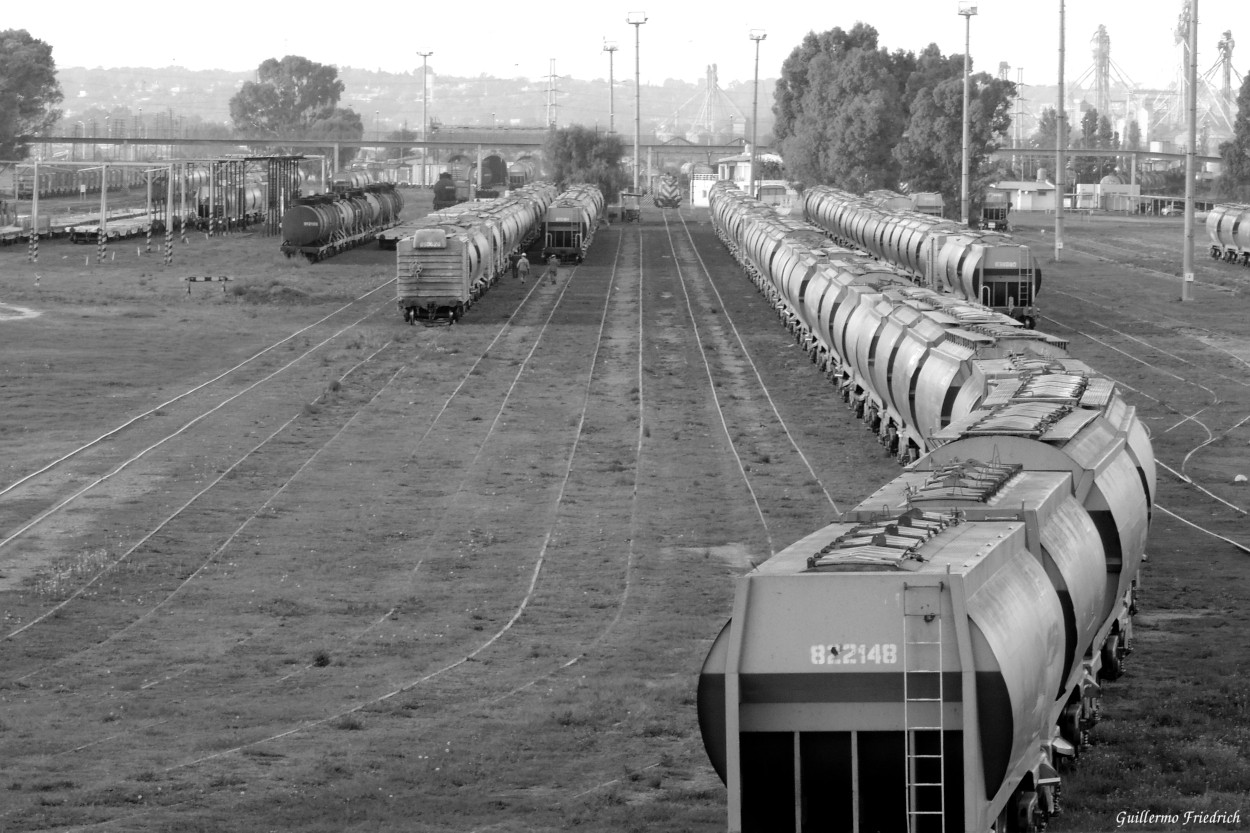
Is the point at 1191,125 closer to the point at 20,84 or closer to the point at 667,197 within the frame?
the point at 667,197

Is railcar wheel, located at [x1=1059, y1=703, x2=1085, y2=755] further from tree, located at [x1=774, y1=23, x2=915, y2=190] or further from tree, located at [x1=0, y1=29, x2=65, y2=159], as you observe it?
tree, located at [x1=0, y1=29, x2=65, y2=159]

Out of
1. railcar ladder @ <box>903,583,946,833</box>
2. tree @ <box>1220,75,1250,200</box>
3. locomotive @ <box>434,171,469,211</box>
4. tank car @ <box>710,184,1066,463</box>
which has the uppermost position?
tree @ <box>1220,75,1250,200</box>

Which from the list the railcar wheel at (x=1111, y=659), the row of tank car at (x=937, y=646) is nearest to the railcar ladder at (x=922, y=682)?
the row of tank car at (x=937, y=646)

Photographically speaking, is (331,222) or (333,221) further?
(333,221)

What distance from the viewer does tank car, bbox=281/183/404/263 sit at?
254ft

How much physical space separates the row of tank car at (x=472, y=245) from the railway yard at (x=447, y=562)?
4.80 ft

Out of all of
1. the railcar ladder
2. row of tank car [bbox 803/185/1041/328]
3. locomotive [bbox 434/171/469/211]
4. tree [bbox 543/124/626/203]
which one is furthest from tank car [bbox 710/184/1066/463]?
tree [bbox 543/124/626/203]

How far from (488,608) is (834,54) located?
11482 centimetres

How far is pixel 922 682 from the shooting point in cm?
1048

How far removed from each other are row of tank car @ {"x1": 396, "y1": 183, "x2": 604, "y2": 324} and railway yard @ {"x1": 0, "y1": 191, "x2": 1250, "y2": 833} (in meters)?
1.46

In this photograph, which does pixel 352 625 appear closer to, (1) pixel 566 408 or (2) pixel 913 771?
(2) pixel 913 771

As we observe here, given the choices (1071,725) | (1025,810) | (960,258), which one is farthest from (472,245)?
(1025,810)

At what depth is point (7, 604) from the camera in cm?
2119

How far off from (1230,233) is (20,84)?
111m
